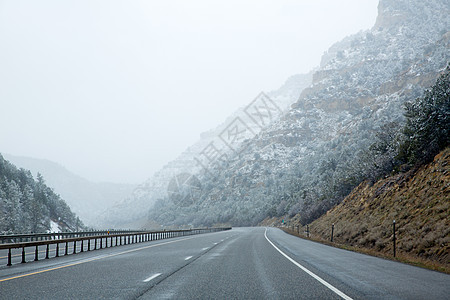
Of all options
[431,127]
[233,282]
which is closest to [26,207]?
[431,127]

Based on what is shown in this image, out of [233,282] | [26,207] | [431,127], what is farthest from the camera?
[26,207]

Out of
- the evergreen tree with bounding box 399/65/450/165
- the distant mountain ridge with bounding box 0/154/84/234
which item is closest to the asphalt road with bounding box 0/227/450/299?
the evergreen tree with bounding box 399/65/450/165

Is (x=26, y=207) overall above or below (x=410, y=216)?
above

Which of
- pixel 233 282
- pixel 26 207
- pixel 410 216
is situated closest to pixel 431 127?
pixel 410 216

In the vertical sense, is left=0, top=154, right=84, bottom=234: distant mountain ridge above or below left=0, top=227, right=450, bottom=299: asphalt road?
above

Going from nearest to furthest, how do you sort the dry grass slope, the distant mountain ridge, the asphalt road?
the asphalt road < the dry grass slope < the distant mountain ridge

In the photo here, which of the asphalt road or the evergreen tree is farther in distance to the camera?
the evergreen tree

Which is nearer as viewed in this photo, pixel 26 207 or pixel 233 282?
pixel 233 282

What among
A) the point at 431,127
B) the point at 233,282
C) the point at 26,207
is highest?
the point at 431,127

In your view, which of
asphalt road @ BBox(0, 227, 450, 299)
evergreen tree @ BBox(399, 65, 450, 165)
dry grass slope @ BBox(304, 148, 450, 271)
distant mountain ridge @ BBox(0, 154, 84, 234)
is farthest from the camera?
distant mountain ridge @ BBox(0, 154, 84, 234)

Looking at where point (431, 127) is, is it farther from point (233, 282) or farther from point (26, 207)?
point (26, 207)

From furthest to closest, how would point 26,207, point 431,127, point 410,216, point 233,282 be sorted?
point 26,207 → point 431,127 → point 410,216 → point 233,282

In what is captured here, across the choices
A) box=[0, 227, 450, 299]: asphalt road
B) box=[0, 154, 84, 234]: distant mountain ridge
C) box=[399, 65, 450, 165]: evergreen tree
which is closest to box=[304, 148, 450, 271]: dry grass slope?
box=[399, 65, 450, 165]: evergreen tree

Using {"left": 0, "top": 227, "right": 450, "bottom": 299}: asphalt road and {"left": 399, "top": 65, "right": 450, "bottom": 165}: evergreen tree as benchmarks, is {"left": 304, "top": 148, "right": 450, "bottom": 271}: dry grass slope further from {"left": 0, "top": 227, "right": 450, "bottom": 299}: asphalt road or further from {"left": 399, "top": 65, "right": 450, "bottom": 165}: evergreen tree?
{"left": 0, "top": 227, "right": 450, "bottom": 299}: asphalt road
